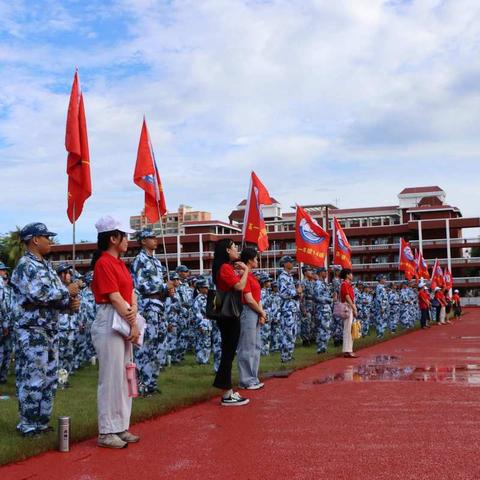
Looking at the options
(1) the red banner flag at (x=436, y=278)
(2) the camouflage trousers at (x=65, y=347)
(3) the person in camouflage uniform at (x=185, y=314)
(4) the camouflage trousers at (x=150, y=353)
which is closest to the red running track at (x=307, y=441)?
(4) the camouflage trousers at (x=150, y=353)

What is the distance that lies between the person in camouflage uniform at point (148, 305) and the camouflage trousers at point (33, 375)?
6.78 feet

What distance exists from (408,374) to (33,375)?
631 centimetres

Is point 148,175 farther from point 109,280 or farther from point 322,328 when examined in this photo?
point 322,328

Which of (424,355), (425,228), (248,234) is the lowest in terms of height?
(424,355)

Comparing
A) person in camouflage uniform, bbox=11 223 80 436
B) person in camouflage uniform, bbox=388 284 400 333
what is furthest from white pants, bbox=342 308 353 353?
person in camouflage uniform, bbox=388 284 400 333

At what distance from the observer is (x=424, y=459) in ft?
16.0

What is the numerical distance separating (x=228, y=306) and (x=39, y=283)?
2.37 metres

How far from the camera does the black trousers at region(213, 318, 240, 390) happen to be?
7438 millimetres

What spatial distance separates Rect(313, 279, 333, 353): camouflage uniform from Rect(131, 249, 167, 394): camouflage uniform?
283 inches

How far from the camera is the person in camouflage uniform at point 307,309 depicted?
55.0 ft

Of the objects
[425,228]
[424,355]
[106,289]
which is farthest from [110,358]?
[425,228]

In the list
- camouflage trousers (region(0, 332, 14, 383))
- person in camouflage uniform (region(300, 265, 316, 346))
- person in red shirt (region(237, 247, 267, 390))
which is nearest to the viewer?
person in red shirt (region(237, 247, 267, 390))

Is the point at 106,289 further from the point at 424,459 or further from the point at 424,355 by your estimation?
the point at 424,355

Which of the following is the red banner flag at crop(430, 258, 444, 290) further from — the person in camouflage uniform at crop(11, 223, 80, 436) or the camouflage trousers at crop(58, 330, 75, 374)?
the person in camouflage uniform at crop(11, 223, 80, 436)
